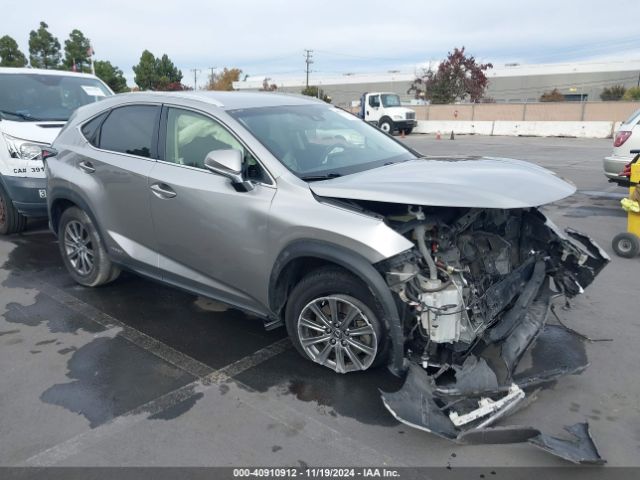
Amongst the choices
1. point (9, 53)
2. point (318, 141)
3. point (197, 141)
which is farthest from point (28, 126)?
point (9, 53)

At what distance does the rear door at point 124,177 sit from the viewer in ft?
14.1

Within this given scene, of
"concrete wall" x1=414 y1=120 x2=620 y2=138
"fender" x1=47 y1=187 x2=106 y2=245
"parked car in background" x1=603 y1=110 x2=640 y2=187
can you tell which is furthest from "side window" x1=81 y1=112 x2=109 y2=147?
"concrete wall" x1=414 y1=120 x2=620 y2=138

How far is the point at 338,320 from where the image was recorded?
3.44m

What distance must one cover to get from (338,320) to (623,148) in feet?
24.1

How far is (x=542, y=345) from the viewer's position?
398 cm

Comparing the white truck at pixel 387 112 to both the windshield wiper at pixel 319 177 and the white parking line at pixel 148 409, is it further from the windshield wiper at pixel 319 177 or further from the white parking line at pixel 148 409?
the white parking line at pixel 148 409

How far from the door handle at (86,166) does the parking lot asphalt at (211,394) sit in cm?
119

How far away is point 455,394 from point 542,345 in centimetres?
140

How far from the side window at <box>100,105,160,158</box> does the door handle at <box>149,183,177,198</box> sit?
0.33 m

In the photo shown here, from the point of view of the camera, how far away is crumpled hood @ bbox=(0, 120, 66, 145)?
6.50m

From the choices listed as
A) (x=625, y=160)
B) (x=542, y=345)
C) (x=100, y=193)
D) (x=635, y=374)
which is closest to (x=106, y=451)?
(x=100, y=193)

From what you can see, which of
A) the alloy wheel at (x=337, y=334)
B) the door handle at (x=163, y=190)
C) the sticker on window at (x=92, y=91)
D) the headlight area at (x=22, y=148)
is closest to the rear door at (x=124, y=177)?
the door handle at (x=163, y=190)

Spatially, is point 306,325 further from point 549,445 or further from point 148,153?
point 148,153

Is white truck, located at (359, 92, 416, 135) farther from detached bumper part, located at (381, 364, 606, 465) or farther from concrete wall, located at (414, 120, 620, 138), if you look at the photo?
detached bumper part, located at (381, 364, 606, 465)
